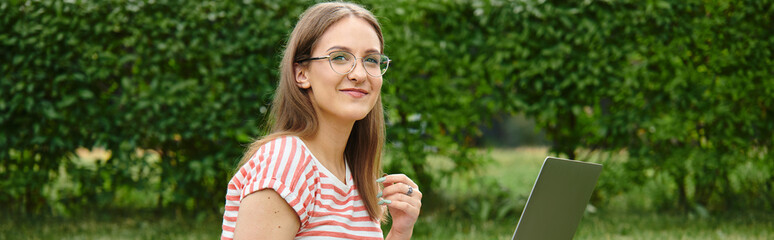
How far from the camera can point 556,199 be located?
1.79 metres

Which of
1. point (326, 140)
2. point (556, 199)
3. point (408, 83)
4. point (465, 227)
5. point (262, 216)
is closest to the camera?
point (262, 216)

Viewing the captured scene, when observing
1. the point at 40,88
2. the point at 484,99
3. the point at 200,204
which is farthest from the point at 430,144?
the point at 40,88

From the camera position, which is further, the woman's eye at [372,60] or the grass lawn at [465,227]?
the grass lawn at [465,227]

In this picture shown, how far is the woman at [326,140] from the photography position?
5.55ft

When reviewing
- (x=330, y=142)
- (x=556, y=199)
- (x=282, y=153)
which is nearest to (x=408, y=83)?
(x=330, y=142)

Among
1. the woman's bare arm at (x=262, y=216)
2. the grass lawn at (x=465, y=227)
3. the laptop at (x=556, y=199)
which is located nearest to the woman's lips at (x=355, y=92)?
the woman's bare arm at (x=262, y=216)

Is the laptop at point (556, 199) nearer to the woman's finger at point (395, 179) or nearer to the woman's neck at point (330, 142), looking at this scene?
the woman's finger at point (395, 179)

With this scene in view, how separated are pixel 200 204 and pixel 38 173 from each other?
45.2 inches

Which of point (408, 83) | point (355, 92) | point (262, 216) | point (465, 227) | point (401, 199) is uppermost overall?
point (355, 92)

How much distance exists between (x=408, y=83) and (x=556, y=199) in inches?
145

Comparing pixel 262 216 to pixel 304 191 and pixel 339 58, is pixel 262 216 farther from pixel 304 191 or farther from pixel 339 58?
pixel 339 58

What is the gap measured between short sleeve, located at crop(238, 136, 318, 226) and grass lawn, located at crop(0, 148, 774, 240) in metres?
3.33

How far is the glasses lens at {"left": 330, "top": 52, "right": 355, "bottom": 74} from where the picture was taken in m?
1.80

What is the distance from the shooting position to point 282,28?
5.23m
